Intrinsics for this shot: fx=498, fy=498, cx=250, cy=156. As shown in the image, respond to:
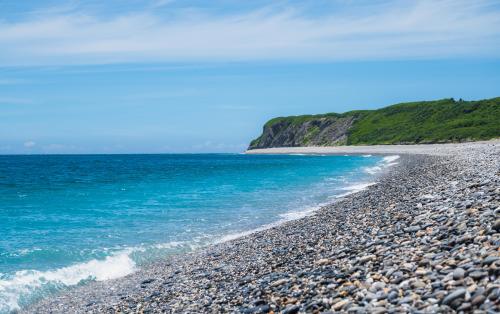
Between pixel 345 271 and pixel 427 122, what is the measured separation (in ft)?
452

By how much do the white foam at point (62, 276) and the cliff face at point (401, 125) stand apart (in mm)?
87041

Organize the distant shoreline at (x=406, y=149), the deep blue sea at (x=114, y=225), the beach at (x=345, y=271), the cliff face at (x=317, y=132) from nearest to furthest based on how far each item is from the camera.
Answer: the beach at (x=345, y=271) → the deep blue sea at (x=114, y=225) → the distant shoreline at (x=406, y=149) → the cliff face at (x=317, y=132)

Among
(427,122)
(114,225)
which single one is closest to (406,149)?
(427,122)

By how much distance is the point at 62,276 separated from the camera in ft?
50.6

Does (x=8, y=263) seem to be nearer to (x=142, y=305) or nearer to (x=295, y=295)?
(x=142, y=305)

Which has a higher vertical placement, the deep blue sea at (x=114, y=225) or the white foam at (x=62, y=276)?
the deep blue sea at (x=114, y=225)

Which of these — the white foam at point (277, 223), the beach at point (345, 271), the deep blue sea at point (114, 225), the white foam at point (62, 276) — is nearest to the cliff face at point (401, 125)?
the deep blue sea at point (114, 225)

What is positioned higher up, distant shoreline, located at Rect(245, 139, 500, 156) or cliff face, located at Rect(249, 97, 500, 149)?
cliff face, located at Rect(249, 97, 500, 149)

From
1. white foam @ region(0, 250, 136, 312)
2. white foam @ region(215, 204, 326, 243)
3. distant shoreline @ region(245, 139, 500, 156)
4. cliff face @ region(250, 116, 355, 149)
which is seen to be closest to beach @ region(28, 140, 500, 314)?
white foam @ region(0, 250, 136, 312)

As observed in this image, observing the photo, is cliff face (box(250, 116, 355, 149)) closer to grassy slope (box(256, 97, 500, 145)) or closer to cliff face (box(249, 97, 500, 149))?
cliff face (box(249, 97, 500, 149))

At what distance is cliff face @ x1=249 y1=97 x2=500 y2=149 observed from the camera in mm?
106562

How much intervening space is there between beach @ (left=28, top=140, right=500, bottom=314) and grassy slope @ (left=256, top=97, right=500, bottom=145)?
85558 mm

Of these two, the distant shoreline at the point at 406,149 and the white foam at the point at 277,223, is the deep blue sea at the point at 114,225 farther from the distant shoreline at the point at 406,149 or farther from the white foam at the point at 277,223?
the distant shoreline at the point at 406,149

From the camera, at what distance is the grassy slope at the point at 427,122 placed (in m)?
103
